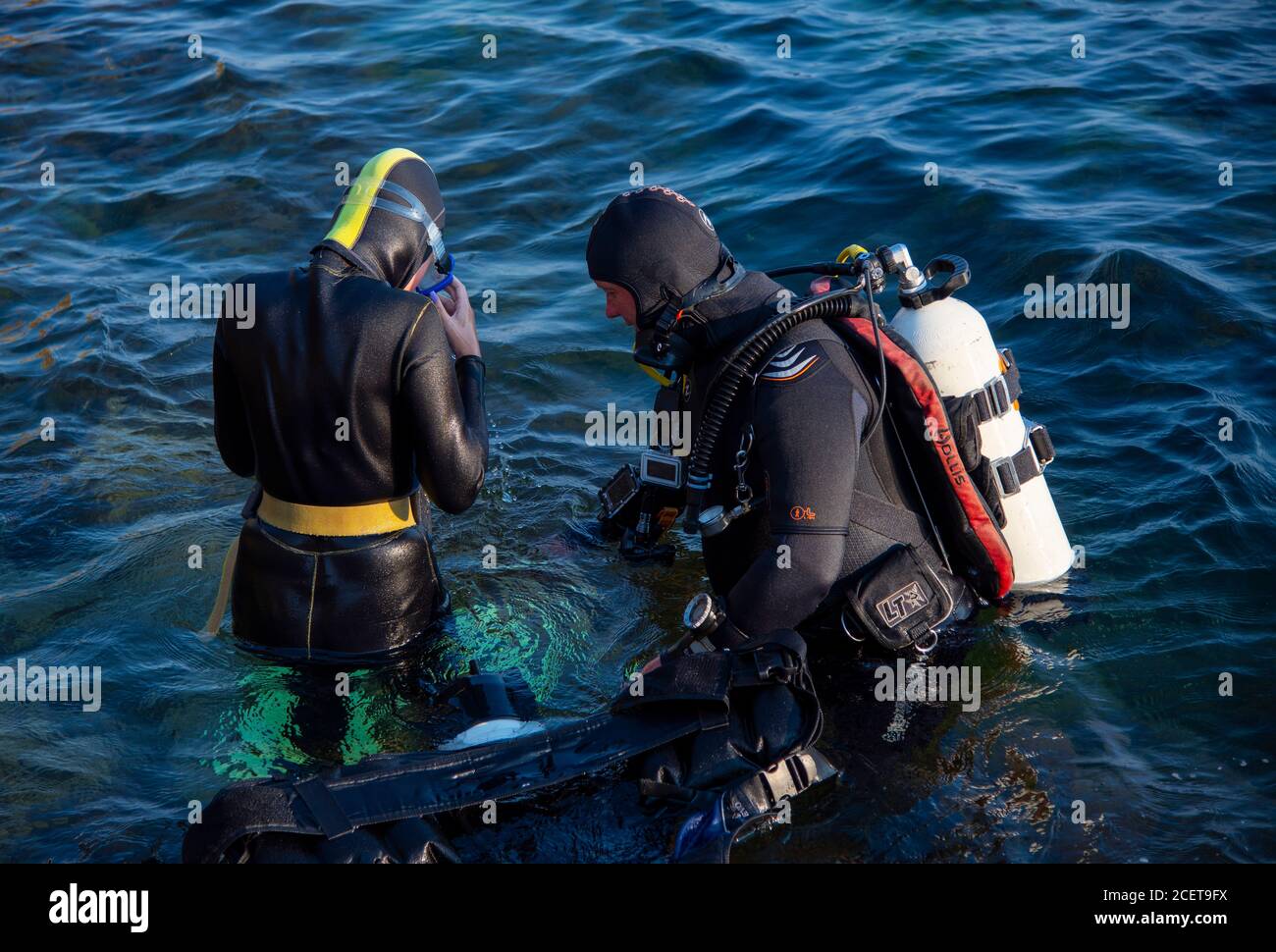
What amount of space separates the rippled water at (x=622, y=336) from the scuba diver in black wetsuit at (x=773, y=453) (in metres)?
0.42

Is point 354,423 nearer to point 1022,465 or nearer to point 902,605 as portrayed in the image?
point 902,605

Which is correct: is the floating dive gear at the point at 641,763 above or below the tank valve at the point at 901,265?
below

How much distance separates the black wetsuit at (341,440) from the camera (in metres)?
3.54

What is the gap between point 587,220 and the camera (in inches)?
331

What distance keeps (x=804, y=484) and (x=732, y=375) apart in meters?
0.42

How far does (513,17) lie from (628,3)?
1107 millimetres

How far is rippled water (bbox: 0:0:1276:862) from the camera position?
3924mm

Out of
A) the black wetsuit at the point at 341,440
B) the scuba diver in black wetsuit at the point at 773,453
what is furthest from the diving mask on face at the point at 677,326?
the black wetsuit at the point at 341,440

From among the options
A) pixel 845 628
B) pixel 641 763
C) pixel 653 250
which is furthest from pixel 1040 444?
pixel 641 763

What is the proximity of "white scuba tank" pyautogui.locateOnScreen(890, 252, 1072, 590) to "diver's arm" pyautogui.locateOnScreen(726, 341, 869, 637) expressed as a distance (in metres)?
0.58

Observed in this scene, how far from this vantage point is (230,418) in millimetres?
3867

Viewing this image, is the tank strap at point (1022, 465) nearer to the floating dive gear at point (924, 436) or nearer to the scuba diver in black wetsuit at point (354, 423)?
the floating dive gear at point (924, 436)

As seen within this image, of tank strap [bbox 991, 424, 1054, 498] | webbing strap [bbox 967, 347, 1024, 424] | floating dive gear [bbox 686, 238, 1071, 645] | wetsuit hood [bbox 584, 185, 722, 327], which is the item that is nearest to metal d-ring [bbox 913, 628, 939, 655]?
floating dive gear [bbox 686, 238, 1071, 645]

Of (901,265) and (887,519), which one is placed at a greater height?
(901,265)
